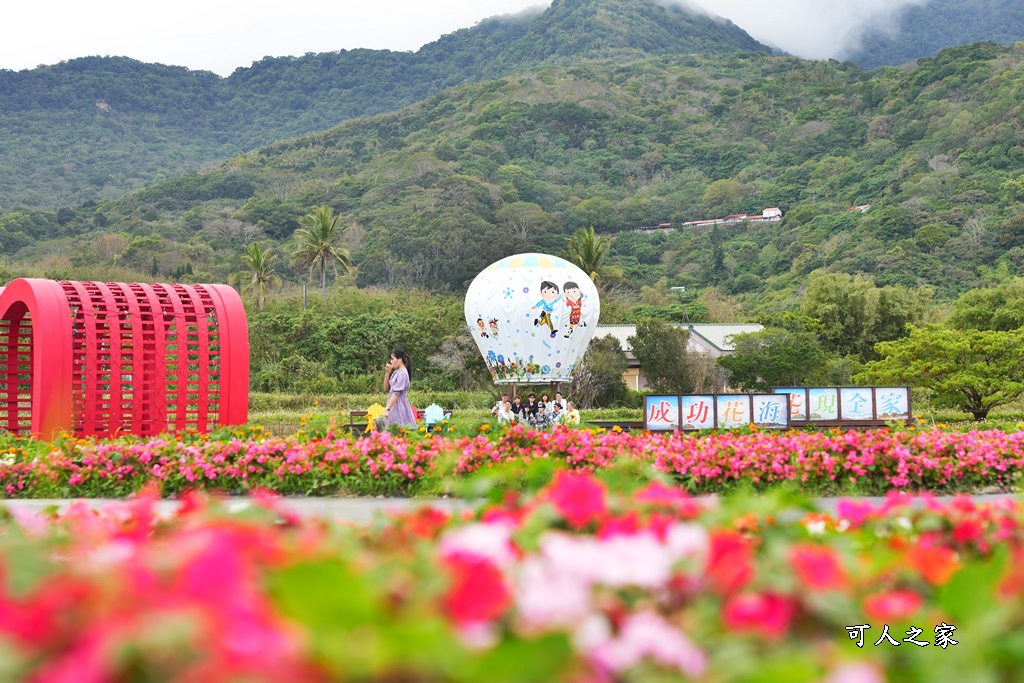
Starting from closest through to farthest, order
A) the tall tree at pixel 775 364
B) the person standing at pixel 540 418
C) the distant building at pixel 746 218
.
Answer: the person standing at pixel 540 418 → the tall tree at pixel 775 364 → the distant building at pixel 746 218

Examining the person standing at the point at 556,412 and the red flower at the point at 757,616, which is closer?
the red flower at the point at 757,616

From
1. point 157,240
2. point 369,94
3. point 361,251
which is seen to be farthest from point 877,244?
point 369,94

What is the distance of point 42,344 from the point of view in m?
12.0

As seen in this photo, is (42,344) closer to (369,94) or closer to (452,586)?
(452,586)

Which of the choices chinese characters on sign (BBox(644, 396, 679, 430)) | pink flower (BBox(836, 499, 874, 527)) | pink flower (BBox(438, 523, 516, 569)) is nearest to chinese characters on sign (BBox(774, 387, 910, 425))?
chinese characters on sign (BBox(644, 396, 679, 430))

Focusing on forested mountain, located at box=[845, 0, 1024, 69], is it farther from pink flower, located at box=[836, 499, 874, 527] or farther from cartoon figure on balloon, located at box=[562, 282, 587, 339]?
pink flower, located at box=[836, 499, 874, 527]

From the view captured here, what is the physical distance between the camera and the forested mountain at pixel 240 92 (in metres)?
97.1

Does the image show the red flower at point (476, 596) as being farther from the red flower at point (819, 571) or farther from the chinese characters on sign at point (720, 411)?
the chinese characters on sign at point (720, 411)

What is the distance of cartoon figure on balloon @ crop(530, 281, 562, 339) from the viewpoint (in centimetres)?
2134

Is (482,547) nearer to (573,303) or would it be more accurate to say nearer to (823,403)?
(823,403)

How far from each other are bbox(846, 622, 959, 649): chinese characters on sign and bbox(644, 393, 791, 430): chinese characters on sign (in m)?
12.0

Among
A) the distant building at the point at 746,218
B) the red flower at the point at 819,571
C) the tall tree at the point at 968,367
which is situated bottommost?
the red flower at the point at 819,571

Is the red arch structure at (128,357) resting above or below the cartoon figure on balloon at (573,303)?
below

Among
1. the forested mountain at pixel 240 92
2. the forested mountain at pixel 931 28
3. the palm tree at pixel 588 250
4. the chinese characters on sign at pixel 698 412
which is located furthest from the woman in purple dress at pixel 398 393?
the forested mountain at pixel 931 28
